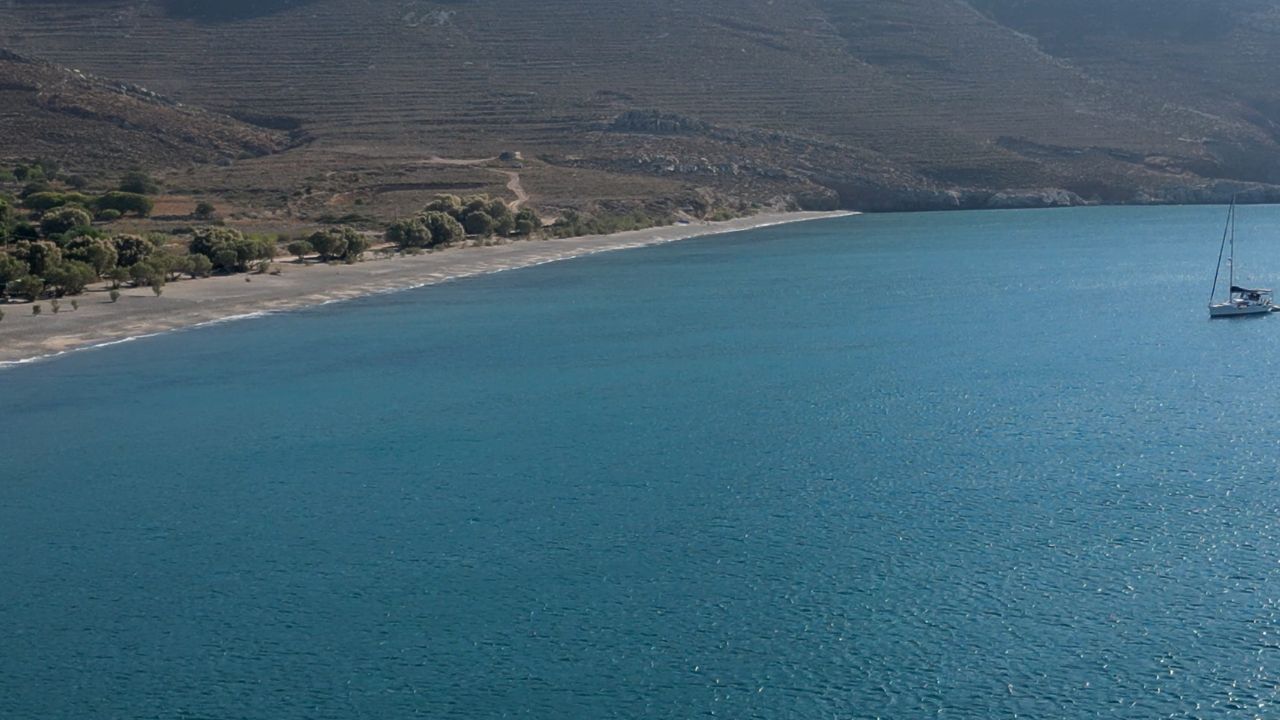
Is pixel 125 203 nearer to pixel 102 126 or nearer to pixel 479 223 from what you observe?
pixel 479 223

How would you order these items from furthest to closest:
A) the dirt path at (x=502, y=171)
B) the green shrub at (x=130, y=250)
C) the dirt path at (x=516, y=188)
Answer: the dirt path at (x=502, y=171) → the dirt path at (x=516, y=188) → the green shrub at (x=130, y=250)

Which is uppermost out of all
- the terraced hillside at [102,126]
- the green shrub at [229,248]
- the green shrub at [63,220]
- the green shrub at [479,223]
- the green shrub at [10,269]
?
the terraced hillside at [102,126]

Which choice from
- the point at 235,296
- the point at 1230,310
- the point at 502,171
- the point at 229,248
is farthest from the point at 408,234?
the point at 1230,310

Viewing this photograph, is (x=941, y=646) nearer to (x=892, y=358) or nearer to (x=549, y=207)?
(x=892, y=358)

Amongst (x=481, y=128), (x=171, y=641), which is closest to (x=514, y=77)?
(x=481, y=128)

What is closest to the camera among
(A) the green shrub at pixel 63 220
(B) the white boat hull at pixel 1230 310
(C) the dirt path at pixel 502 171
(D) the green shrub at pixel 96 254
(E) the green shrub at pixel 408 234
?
(B) the white boat hull at pixel 1230 310

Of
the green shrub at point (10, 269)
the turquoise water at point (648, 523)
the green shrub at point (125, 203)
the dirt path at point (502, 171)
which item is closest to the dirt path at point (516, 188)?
the dirt path at point (502, 171)

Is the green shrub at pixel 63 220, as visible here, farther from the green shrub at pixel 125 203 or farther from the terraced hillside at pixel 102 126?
the terraced hillside at pixel 102 126
